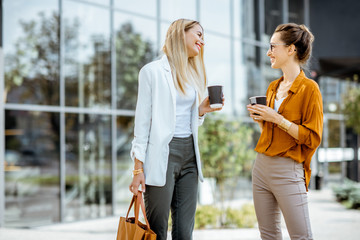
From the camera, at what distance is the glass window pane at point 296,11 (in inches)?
587

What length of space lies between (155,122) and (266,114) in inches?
Answer: 24.7

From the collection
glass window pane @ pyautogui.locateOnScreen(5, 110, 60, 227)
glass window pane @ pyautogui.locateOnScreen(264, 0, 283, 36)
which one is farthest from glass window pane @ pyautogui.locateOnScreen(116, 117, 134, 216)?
glass window pane @ pyautogui.locateOnScreen(264, 0, 283, 36)

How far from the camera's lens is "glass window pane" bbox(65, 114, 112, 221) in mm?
8789

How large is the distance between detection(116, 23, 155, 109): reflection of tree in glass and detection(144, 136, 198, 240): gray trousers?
6.90 metres

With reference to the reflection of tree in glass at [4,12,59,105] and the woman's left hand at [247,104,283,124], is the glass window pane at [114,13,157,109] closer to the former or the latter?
the reflection of tree in glass at [4,12,59,105]

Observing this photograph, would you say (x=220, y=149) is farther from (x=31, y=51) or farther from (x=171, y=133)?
(x=171, y=133)

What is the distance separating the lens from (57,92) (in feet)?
28.1

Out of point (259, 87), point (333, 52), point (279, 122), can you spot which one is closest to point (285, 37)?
point (279, 122)

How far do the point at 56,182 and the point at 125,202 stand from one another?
162 centimetres

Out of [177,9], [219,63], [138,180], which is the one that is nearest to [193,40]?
[138,180]

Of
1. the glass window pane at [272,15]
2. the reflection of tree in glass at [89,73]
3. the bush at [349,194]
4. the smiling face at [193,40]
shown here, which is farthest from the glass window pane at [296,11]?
the smiling face at [193,40]

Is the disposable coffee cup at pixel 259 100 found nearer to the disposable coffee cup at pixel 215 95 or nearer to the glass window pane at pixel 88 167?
the disposable coffee cup at pixel 215 95

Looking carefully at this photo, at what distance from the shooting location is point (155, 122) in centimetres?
264

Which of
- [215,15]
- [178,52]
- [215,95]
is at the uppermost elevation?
[215,15]
